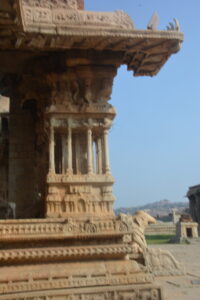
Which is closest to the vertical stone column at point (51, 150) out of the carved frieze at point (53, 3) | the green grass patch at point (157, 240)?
the carved frieze at point (53, 3)

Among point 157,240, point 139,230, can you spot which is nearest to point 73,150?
point 139,230

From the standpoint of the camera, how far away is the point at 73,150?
24.0 ft

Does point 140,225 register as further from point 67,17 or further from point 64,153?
point 67,17

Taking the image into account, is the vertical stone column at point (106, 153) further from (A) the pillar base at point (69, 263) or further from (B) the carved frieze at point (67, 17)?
(B) the carved frieze at point (67, 17)

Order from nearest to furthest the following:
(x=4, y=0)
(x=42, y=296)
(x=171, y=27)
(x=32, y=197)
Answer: (x=4, y=0) < (x=42, y=296) < (x=171, y=27) < (x=32, y=197)

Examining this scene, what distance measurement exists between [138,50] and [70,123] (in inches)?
81.3

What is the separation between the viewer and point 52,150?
7.00m

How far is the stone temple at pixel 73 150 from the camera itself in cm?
580

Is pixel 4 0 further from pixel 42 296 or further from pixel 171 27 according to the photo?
pixel 42 296

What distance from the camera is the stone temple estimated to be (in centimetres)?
580

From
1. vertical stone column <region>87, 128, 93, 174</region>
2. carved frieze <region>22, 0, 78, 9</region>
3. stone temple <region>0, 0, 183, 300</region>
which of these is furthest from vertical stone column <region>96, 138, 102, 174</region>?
carved frieze <region>22, 0, 78, 9</region>

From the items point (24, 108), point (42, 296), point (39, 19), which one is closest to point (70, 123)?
point (39, 19)

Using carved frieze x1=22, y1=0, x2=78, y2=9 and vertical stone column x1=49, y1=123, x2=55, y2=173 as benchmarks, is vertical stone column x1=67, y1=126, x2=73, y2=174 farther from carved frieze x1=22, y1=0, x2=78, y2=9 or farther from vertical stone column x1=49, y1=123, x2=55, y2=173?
carved frieze x1=22, y1=0, x2=78, y2=9

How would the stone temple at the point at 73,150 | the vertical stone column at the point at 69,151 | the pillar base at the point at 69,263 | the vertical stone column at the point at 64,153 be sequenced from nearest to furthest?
the pillar base at the point at 69,263 → the stone temple at the point at 73,150 → the vertical stone column at the point at 69,151 → the vertical stone column at the point at 64,153
